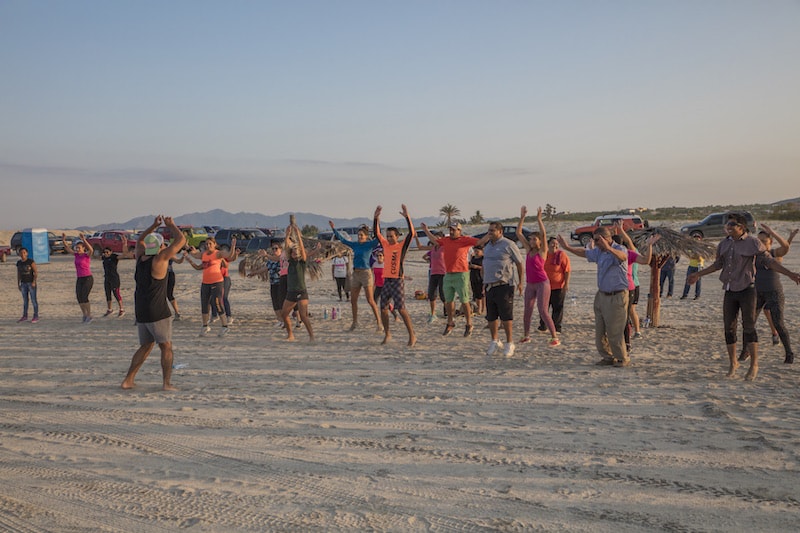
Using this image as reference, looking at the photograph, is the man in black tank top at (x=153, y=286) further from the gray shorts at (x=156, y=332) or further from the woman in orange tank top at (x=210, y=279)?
the woman in orange tank top at (x=210, y=279)

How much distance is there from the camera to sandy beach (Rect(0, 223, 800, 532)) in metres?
3.91

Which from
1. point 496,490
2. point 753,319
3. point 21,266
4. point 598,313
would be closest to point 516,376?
point 598,313

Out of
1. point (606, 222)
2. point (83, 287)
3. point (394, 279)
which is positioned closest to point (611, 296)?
point (394, 279)

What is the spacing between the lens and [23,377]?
25.3 feet

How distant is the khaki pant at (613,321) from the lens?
768 centimetres

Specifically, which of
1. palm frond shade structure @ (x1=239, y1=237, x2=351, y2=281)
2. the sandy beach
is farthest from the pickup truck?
the sandy beach

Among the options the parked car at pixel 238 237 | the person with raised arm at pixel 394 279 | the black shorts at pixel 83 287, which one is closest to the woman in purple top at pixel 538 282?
the person with raised arm at pixel 394 279

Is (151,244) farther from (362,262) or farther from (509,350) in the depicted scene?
(509,350)

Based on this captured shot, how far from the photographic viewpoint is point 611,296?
770 cm

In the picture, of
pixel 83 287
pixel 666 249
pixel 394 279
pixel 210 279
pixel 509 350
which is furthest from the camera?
pixel 83 287

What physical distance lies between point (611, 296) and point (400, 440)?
376 centimetres

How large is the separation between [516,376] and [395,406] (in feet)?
6.13

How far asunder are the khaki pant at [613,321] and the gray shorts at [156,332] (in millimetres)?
→ 5045

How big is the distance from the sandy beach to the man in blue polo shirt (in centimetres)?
29
